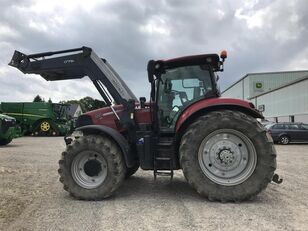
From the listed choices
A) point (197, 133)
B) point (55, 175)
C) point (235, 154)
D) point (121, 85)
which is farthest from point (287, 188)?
point (55, 175)

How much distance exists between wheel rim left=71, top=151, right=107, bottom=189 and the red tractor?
0.02 metres

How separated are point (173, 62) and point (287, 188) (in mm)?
3524

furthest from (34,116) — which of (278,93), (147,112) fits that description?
(278,93)

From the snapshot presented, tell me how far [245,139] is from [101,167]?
2.67 meters

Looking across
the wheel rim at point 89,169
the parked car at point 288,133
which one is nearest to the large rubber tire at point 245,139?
the wheel rim at point 89,169

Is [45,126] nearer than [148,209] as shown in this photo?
No

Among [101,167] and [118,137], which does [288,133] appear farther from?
[101,167]

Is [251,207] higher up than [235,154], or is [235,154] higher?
[235,154]

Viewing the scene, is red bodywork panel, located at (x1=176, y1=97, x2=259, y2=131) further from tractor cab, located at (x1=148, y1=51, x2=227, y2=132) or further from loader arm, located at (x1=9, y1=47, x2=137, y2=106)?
loader arm, located at (x1=9, y1=47, x2=137, y2=106)

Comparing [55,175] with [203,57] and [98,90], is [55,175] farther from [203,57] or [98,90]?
[203,57]

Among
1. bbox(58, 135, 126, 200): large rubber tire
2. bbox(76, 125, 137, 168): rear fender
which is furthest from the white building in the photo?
bbox(58, 135, 126, 200): large rubber tire

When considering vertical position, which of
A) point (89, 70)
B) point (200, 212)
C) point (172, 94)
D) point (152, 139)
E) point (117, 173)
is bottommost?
point (200, 212)

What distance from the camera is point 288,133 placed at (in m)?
24.6

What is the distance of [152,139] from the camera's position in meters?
7.38
